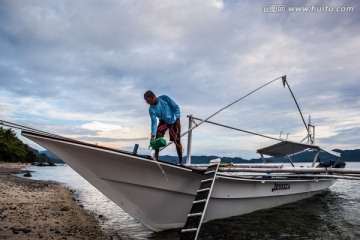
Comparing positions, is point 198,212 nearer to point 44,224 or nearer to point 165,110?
point 165,110

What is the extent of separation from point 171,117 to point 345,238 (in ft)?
16.6

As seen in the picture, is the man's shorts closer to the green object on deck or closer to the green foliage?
the green object on deck

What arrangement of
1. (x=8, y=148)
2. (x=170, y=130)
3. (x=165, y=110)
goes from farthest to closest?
(x=8, y=148) < (x=170, y=130) < (x=165, y=110)

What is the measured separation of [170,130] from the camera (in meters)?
7.45

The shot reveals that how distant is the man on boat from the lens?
22.6 ft

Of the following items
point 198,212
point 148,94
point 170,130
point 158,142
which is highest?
point 148,94

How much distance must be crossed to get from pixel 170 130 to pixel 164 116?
1.56 ft

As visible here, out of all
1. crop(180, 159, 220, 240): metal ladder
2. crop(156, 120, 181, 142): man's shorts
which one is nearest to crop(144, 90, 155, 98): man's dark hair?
crop(156, 120, 181, 142): man's shorts

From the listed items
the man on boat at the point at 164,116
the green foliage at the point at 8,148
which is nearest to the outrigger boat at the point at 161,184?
the man on boat at the point at 164,116

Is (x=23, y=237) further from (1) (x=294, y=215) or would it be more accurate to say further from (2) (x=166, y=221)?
(1) (x=294, y=215)

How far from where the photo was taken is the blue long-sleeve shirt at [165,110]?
A: 23.1ft

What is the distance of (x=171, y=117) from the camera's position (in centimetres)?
723

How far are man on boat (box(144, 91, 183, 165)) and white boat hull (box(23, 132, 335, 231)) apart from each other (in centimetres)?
89

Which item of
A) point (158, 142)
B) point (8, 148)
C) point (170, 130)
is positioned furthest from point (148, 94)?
point (8, 148)
